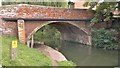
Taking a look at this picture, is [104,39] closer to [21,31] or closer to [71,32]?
[71,32]

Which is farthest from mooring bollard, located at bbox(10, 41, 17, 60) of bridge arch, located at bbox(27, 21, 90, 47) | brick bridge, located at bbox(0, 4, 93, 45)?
bridge arch, located at bbox(27, 21, 90, 47)

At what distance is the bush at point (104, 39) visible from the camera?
907 inches

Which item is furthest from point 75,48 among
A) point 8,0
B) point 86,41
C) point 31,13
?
point 8,0

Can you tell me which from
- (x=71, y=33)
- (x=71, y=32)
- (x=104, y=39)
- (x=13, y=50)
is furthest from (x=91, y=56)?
(x=13, y=50)

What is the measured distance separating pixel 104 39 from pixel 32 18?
19.3 feet

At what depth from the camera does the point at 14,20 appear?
2117 centimetres

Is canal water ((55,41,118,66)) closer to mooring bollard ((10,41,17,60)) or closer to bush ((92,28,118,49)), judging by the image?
bush ((92,28,118,49))

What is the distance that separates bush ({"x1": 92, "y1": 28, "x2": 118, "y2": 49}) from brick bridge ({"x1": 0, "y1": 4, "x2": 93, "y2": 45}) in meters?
1.09

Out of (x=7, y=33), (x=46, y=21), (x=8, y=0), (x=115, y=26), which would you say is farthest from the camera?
(x=8, y=0)

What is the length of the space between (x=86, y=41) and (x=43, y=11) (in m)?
5.61

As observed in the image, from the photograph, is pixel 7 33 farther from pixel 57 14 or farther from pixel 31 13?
pixel 57 14

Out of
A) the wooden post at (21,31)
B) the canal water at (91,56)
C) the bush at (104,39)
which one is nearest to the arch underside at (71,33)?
the canal water at (91,56)

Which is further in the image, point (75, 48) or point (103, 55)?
point (75, 48)

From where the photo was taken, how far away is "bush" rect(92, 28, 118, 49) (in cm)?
2305
